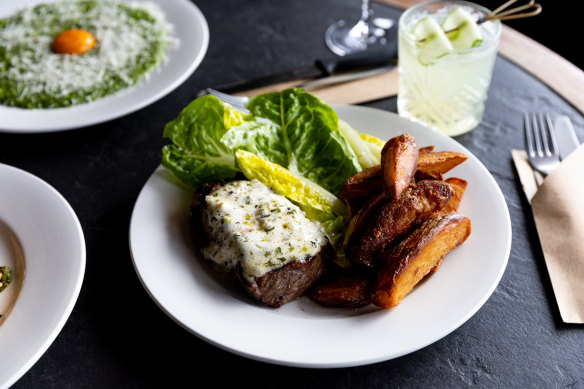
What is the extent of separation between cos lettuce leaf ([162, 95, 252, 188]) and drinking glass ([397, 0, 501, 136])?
83 centimetres

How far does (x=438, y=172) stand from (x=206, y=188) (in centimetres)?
86

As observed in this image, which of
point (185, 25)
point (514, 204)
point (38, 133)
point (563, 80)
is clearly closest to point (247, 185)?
point (514, 204)

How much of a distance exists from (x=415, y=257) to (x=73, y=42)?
2.47 meters

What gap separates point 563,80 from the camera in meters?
2.96

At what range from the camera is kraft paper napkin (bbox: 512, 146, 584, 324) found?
6.48 feet

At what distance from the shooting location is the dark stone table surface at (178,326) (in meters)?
1.77

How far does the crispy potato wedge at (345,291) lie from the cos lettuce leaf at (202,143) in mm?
669

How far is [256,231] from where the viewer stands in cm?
189

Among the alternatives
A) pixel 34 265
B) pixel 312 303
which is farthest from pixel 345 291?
pixel 34 265

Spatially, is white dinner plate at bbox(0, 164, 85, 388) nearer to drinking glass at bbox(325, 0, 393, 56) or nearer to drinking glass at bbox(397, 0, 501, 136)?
drinking glass at bbox(397, 0, 501, 136)

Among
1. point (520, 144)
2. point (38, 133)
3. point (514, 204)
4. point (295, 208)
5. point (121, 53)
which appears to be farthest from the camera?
point (121, 53)

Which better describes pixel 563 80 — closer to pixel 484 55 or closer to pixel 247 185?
pixel 484 55

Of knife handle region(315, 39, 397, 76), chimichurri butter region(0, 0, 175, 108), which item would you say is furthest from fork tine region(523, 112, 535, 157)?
chimichurri butter region(0, 0, 175, 108)

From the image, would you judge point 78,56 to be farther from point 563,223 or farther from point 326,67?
point 563,223
